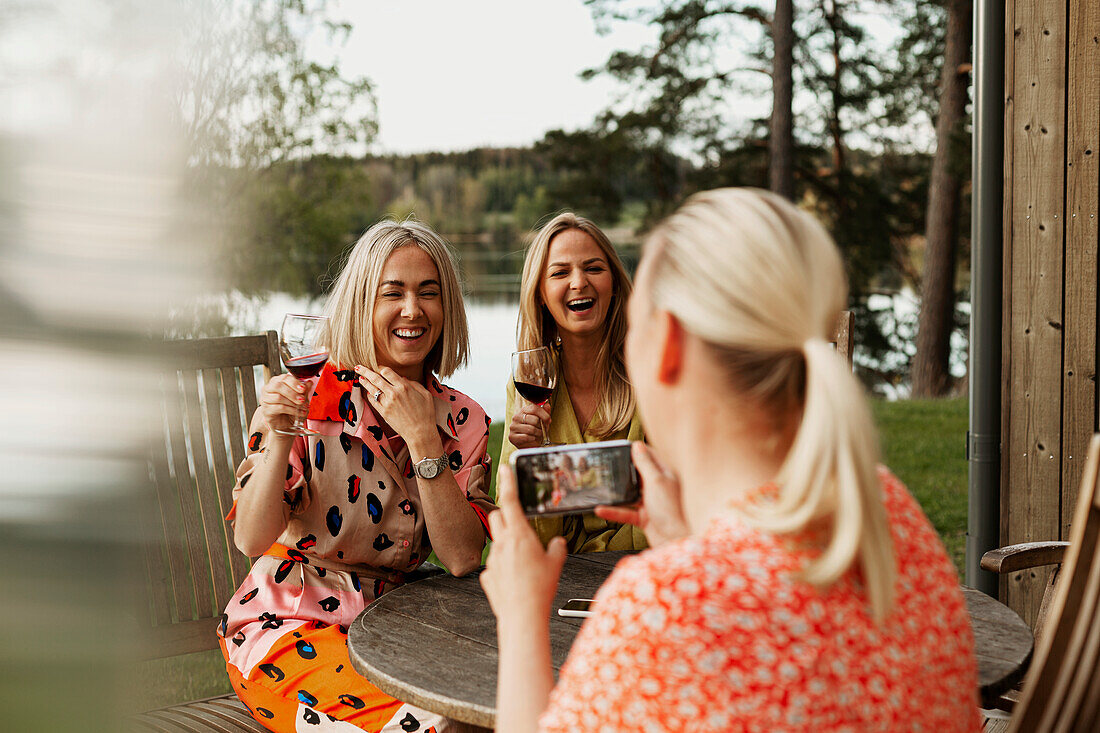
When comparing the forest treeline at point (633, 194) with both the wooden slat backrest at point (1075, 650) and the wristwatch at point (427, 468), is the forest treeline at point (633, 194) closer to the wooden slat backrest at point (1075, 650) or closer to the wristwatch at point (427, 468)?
the wristwatch at point (427, 468)

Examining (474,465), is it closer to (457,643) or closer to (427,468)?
(427,468)

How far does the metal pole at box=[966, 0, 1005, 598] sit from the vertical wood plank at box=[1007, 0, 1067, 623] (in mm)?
49

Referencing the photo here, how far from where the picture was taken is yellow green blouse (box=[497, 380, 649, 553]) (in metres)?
2.38

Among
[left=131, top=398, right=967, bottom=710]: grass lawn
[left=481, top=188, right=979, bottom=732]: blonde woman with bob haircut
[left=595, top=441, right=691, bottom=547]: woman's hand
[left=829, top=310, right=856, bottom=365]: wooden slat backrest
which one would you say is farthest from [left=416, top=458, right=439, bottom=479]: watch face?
[left=131, top=398, right=967, bottom=710]: grass lawn

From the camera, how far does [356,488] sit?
213 cm

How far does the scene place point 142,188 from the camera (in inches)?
20.6

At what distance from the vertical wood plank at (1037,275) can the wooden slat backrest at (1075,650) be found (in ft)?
6.22

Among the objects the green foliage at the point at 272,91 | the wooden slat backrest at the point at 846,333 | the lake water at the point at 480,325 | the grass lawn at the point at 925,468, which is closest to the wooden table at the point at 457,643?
the wooden slat backrest at the point at 846,333

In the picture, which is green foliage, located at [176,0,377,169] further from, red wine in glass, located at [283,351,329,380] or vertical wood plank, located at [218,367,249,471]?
red wine in glass, located at [283,351,329,380]

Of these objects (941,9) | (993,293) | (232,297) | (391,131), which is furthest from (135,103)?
(941,9)

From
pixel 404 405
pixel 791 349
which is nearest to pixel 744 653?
pixel 791 349

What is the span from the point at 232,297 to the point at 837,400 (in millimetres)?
6746

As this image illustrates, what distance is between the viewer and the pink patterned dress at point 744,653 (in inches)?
33.6

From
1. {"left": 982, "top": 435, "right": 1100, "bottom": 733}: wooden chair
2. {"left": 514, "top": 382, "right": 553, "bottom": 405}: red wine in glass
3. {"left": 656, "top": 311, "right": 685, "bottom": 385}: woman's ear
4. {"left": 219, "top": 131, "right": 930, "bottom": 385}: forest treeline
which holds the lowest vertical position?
{"left": 982, "top": 435, "right": 1100, "bottom": 733}: wooden chair
